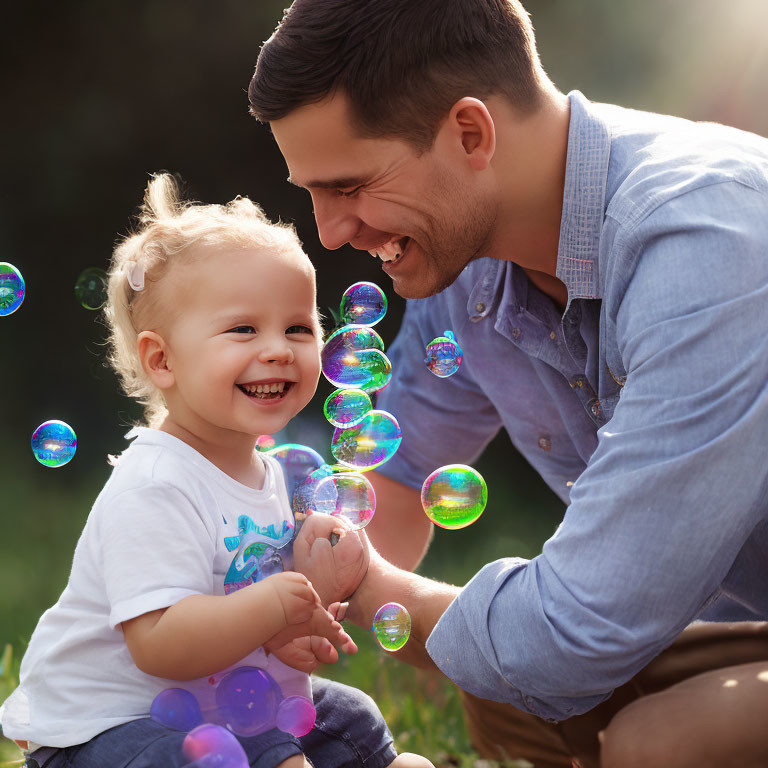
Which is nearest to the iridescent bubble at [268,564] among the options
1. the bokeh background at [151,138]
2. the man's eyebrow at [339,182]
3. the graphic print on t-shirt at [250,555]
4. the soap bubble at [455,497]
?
the graphic print on t-shirt at [250,555]

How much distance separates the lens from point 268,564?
5.35 feet

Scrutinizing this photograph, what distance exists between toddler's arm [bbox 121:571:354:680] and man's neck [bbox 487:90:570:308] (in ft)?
3.12

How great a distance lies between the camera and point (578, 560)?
5.06 ft

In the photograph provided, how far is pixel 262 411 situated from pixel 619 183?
0.83 metres

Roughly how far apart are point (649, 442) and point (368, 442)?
2.57 feet

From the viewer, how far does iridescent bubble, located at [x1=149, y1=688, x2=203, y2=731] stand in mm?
1506

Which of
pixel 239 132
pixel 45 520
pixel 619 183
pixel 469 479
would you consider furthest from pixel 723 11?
pixel 45 520

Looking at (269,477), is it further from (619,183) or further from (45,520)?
(45,520)

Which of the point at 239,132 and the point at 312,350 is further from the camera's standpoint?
Result: the point at 239,132

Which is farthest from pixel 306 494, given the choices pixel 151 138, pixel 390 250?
pixel 151 138

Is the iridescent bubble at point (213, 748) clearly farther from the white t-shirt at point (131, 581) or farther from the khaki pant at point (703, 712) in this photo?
the khaki pant at point (703, 712)

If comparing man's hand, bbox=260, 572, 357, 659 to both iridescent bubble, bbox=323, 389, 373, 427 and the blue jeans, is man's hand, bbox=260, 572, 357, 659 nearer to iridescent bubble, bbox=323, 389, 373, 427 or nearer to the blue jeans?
the blue jeans

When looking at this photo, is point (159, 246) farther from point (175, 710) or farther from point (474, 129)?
point (175, 710)

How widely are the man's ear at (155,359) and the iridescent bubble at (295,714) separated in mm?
Result: 583
